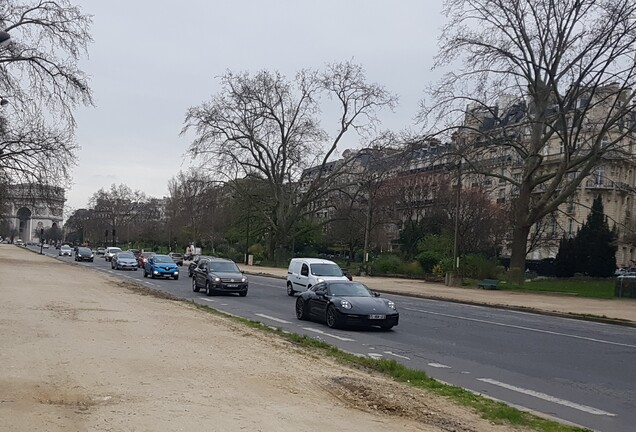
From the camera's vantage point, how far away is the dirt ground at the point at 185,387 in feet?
22.5

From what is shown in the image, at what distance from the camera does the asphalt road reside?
9992 mm

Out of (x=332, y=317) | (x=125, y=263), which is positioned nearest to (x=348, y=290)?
(x=332, y=317)

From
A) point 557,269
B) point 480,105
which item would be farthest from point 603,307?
point 557,269

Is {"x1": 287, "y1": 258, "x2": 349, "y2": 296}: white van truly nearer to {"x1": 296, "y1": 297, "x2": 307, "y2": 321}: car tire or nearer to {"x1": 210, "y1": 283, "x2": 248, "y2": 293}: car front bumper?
{"x1": 210, "y1": 283, "x2": 248, "y2": 293}: car front bumper

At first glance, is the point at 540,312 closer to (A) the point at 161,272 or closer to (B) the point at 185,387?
(A) the point at 161,272

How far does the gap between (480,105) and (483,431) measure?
118ft

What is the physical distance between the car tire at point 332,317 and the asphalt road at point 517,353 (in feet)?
0.87

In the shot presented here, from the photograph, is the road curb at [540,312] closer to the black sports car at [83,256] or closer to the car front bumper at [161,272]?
the car front bumper at [161,272]

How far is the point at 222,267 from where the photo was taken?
30.3 metres

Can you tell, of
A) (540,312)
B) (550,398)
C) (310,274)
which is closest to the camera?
(550,398)

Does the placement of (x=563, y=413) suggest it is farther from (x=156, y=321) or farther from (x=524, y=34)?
(x=524, y=34)

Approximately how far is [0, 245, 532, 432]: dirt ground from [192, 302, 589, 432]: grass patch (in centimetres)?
32

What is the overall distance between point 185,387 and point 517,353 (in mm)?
8948

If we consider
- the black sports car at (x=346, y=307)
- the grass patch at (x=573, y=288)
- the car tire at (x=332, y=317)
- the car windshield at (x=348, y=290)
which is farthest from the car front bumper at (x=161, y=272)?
the car tire at (x=332, y=317)
